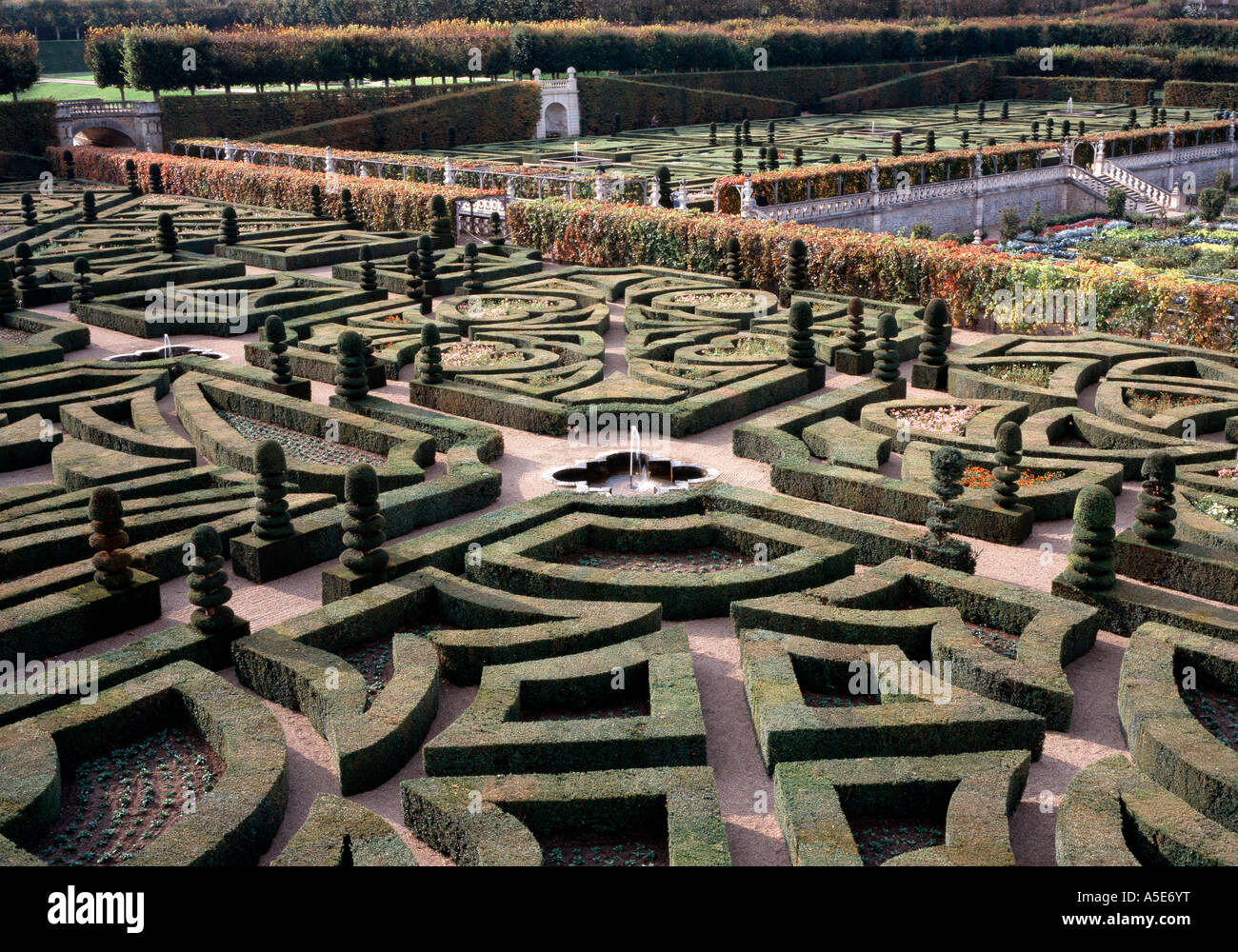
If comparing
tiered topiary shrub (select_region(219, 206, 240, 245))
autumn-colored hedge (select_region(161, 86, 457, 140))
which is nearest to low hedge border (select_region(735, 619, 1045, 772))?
tiered topiary shrub (select_region(219, 206, 240, 245))

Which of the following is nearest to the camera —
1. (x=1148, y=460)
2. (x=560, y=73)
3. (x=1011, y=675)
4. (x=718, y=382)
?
(x=1011, y=675)

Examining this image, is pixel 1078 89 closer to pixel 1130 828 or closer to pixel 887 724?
pixel 887 724

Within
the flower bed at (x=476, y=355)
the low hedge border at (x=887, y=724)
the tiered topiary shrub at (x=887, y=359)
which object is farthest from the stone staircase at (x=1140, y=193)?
the low hedge border at (x=887, y=724)

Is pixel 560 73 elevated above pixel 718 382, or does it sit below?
above

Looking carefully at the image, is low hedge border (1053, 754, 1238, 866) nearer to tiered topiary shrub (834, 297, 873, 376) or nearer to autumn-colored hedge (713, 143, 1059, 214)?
tiered topiary shrub (834, 297, 873, 376)

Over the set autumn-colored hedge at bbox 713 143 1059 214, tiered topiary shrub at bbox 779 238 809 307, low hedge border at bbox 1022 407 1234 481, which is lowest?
low hedge border at bbox 1022 407 1234 481

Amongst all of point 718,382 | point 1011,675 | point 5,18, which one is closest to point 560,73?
point 5,18
